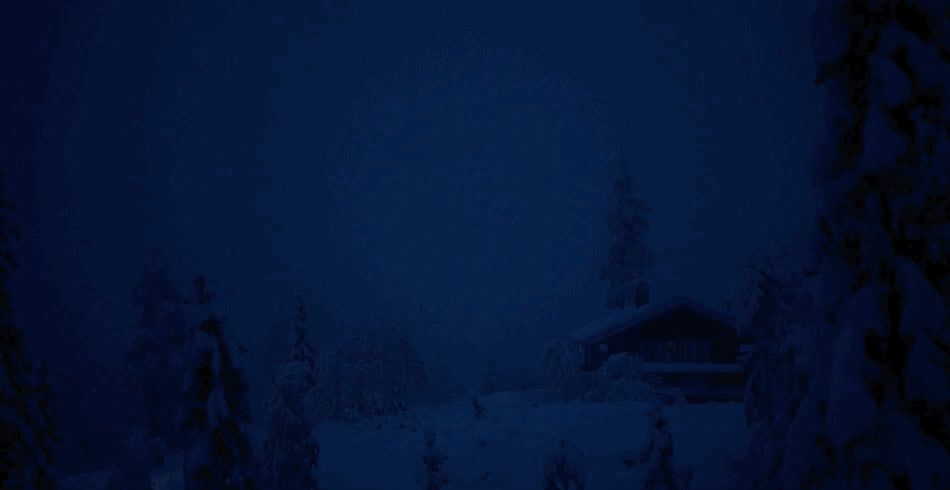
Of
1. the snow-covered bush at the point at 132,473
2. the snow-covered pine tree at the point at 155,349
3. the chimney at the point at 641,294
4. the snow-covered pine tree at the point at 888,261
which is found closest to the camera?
the snow-covered pine tree at the point at 888,261

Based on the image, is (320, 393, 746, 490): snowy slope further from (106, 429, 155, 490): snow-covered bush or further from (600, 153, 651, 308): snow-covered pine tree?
(600, 153, 651, 308): snow-covered pine tree

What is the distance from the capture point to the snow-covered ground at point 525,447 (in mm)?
18047

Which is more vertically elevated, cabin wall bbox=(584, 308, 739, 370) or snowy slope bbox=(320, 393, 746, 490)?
cabin wall bbox=(584, 308, 739, 370)

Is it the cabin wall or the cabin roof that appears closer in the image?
the cabin roof

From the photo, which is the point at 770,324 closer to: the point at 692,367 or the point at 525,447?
the point at 525,447

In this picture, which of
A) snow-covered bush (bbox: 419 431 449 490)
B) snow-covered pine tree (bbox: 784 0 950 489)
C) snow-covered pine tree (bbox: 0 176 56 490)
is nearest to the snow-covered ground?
snow-covered bush (bbox: 419 431 449 490)

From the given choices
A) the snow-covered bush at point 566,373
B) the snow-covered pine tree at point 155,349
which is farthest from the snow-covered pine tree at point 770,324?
the snow-covered pine tree at point 155,349

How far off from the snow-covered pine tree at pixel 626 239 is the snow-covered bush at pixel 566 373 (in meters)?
9.02

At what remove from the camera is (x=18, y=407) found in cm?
1066

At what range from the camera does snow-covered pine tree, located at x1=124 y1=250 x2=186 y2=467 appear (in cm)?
2833

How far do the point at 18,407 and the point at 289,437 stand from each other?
10945 millimetres

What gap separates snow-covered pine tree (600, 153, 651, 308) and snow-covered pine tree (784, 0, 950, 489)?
37180 millimetres

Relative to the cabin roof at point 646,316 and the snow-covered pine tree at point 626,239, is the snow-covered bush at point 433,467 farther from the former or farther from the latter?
the snow-covered pine tree at point 626,239

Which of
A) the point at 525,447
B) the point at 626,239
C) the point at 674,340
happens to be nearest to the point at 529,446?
the point at 525,447
